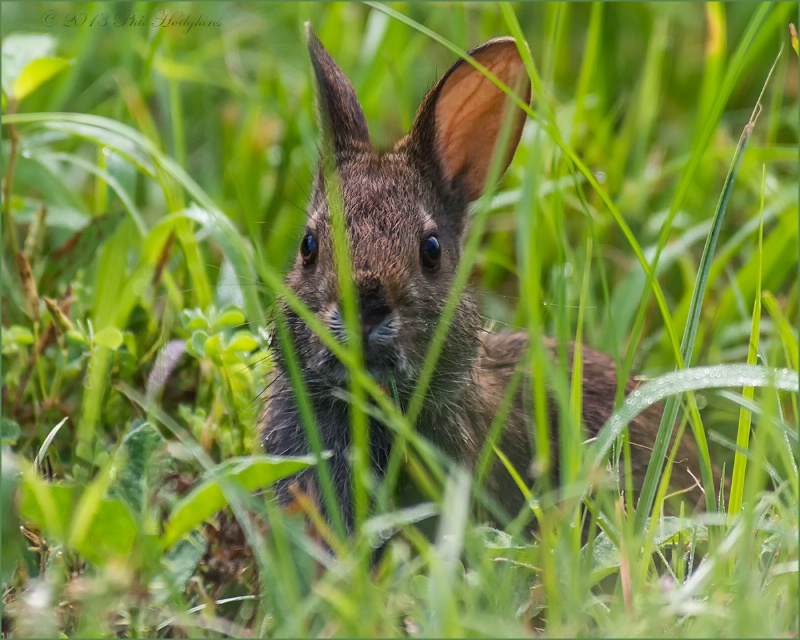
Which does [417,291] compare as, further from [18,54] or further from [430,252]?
[18,54]

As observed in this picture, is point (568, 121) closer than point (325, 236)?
No

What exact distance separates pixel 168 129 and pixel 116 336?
2.39 m

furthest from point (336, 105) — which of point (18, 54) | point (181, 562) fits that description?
point (181, 562)

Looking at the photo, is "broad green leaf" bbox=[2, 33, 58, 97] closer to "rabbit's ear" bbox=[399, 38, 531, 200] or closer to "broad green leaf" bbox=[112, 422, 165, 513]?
"rabbit's ear" bbox=[399, 38, 531, 200]

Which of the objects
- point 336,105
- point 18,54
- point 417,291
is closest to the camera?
point 417,291

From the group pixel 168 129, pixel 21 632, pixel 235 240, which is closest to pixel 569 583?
pixel 21 632

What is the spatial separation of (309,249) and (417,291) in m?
0.57

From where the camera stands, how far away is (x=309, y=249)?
4410mm

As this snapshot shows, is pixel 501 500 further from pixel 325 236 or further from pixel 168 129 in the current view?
pixel 168 129

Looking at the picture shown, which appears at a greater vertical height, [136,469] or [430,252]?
[430,252]

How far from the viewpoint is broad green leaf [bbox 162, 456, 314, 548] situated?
9.66ft

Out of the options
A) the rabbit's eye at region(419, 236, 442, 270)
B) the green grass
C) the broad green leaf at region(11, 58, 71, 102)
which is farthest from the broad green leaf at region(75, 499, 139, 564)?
the broad green leaf at region(11, 58, 71, 102)

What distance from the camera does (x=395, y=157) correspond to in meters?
4.64

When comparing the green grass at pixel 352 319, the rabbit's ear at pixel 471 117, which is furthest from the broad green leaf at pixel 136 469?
the rabbit's ear at pixel 471 117
